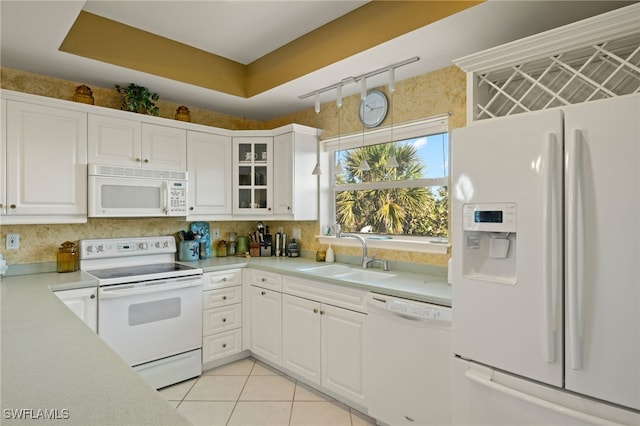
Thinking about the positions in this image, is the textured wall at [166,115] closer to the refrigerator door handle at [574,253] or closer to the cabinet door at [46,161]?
the cabinet door at [46,161]

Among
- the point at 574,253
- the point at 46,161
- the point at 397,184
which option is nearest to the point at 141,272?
the point at 46,161

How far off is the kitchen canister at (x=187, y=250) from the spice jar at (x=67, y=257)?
82 cm

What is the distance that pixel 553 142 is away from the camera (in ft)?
4.71

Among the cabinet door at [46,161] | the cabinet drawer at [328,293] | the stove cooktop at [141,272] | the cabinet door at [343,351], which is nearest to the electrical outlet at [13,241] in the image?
the cabinet door at [46,161]

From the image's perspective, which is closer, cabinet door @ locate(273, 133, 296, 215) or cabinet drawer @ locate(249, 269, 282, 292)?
cabinet drawer @ locate(249, 269, 282, 292)

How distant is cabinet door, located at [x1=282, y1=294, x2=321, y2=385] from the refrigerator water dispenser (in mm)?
1259

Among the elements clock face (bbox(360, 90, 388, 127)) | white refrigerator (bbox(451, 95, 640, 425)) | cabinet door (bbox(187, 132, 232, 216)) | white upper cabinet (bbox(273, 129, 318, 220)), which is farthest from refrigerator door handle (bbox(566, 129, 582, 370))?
cabinet door (bbox(187, 132, 232, 216))

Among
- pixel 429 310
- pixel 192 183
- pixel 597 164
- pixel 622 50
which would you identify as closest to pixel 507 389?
pixel 429 310

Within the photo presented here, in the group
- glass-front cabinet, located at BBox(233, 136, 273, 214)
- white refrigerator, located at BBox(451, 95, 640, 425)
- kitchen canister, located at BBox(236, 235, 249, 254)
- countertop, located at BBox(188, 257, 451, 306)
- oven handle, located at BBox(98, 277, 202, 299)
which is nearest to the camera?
white refrigerator, located at BBox(451, 95, 640, 425)

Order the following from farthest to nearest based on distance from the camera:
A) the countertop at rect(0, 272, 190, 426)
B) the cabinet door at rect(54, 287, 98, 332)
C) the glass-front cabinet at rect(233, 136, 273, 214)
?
the glass-front cabinet at rect(233, 136, 273, 214)
the cabinet door at rect(54, 287, 98, 332)
the countertop at rect(0, 272, 190, 426)

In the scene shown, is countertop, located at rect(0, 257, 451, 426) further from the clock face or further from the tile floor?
the clock face

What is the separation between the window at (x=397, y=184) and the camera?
9.06 feet

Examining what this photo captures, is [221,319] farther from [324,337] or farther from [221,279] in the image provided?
[324,337]

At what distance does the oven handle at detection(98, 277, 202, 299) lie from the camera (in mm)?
2502
